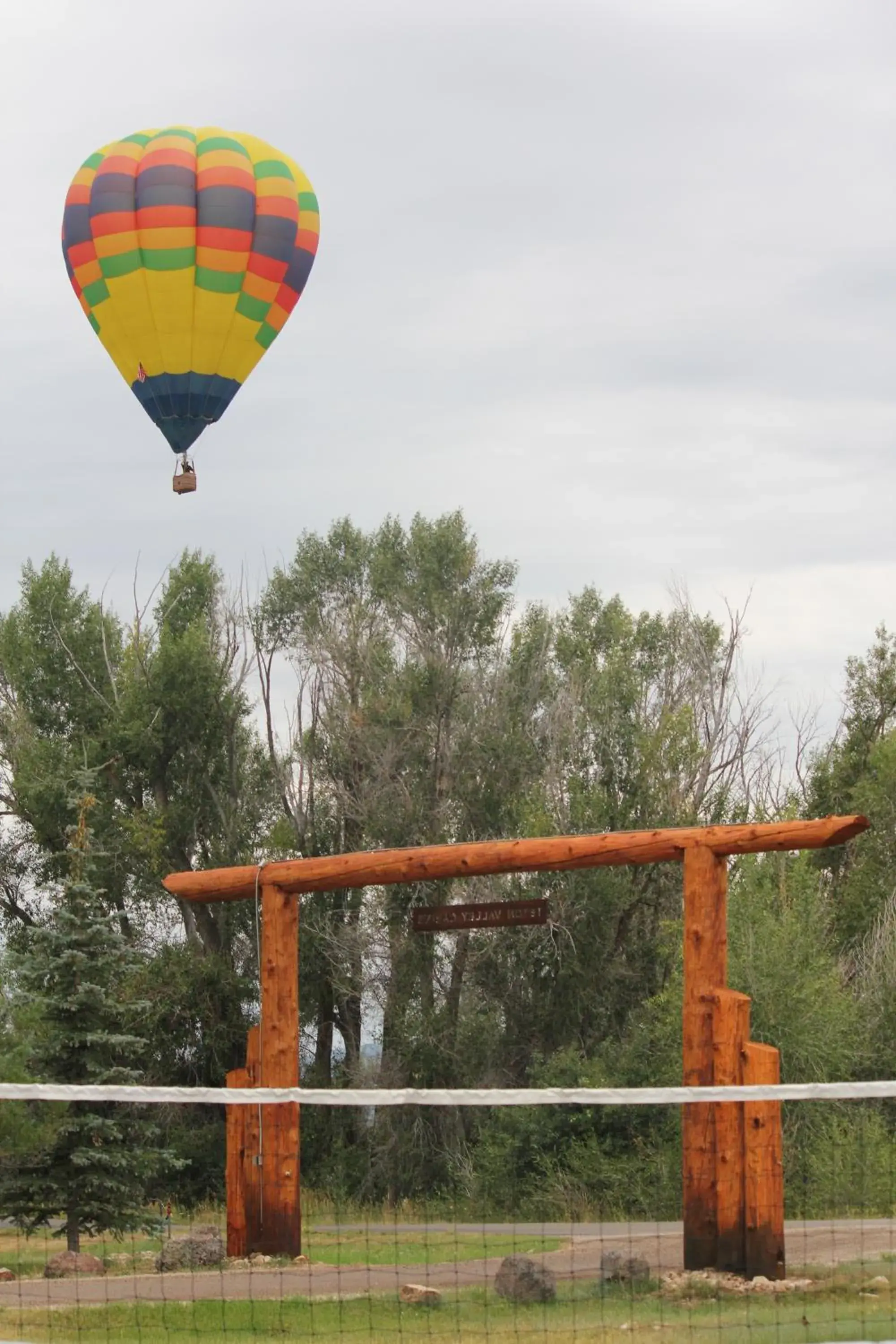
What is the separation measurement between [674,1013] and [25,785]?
15849 millimetres

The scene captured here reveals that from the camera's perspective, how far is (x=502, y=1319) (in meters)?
9.67

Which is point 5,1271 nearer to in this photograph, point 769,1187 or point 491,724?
point 769,1187

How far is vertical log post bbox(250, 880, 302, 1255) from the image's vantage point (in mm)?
13586

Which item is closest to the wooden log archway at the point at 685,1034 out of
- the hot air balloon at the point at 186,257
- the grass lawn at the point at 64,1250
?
the grass lawn at the point at 64,1250

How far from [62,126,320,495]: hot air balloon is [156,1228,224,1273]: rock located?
10838mm

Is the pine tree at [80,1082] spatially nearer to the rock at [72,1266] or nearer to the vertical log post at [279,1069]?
the rock at [72,1266]

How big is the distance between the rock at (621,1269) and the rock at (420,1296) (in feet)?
3.66

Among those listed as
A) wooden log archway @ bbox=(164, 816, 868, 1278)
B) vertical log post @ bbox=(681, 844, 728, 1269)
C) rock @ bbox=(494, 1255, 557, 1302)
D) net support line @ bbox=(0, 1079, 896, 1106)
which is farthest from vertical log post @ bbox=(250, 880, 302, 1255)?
net support line @ bbox=(0, 1079, 896, 1106)

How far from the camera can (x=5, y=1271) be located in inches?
506

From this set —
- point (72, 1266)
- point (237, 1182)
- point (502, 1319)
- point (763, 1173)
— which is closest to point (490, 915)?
point (237, 1182)

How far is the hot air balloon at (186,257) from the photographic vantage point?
2070cm

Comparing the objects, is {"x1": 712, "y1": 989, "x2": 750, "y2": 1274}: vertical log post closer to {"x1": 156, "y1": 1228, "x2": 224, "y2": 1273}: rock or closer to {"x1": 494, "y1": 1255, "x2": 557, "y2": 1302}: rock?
{"x1": 494, "y1": 1255, "x2": 557, "y2": 1302}: rock

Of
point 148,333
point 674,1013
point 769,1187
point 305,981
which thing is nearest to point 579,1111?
point 674,1013

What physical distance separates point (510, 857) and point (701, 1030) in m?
1.94
